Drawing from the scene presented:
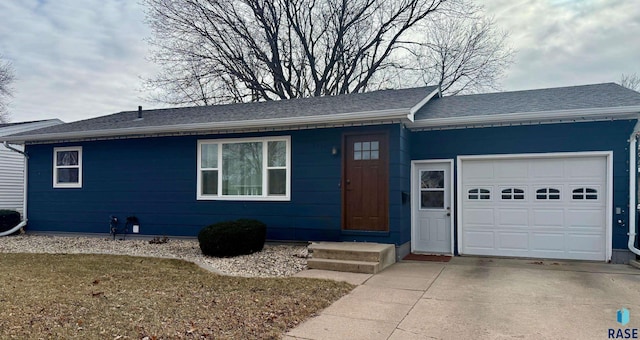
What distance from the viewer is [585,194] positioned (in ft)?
23.8

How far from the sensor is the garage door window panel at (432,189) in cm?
822

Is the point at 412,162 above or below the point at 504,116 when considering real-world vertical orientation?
below

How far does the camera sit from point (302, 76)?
20.4m

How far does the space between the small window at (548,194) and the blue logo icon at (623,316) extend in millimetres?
3341

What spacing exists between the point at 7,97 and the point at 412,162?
30.0 metres

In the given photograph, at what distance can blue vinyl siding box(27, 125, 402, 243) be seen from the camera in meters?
8.03

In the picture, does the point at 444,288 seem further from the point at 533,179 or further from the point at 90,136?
the point at 90,136

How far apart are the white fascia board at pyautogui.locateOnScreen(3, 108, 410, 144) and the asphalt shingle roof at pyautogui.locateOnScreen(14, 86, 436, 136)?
4.8 inches

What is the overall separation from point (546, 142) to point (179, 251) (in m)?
7.11

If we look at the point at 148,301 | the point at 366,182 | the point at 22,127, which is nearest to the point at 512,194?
the point at 366,182

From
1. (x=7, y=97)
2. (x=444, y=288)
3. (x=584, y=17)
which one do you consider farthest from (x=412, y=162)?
(x=7, y=97)

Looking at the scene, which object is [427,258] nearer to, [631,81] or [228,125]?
[228,125]

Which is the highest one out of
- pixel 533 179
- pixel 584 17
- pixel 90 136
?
pixel 584 17

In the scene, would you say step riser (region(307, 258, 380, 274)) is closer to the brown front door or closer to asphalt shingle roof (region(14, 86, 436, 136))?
the brown front door
